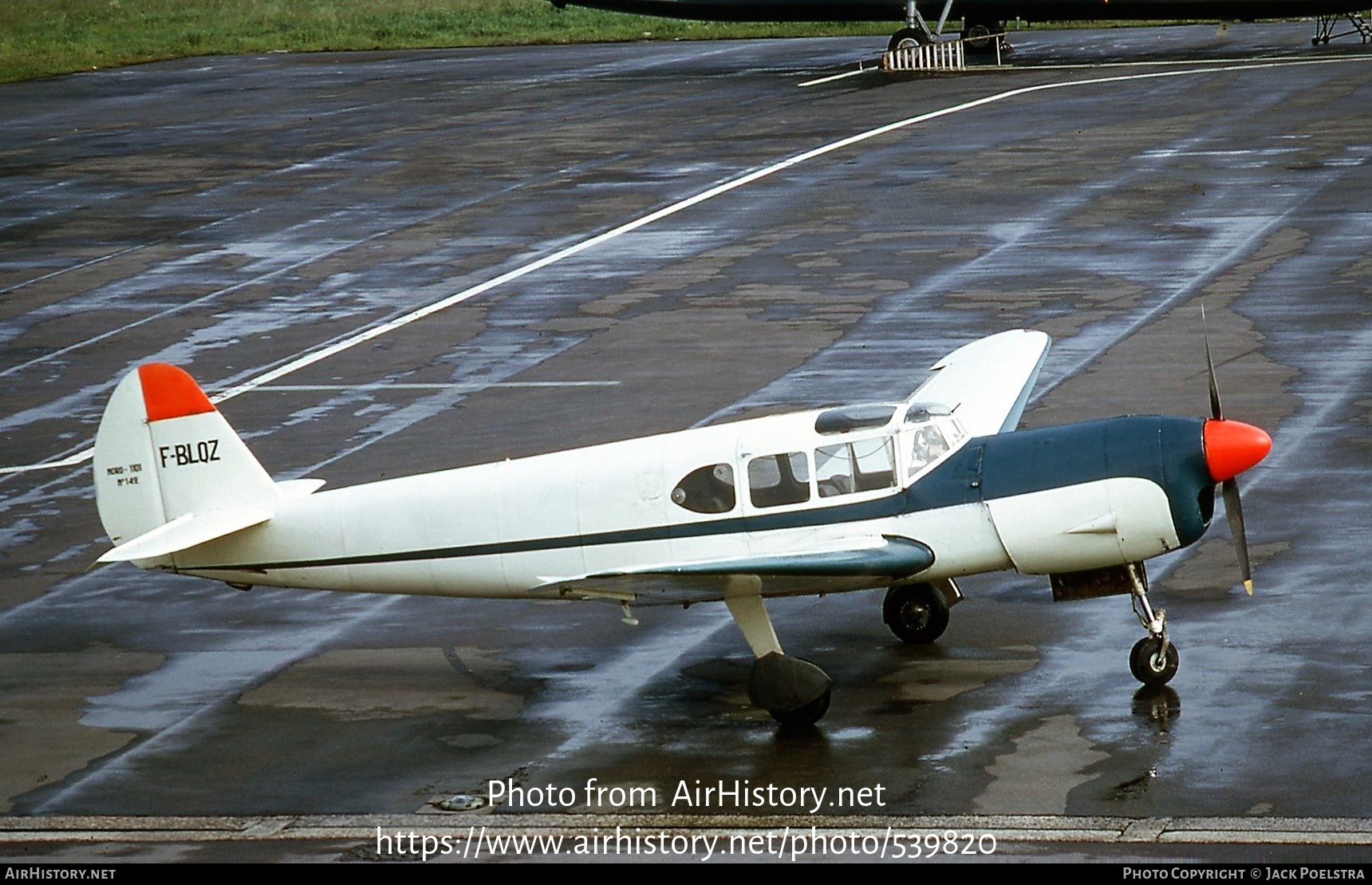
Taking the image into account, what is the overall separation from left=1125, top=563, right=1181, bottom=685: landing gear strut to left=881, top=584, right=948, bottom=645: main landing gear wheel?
1.84 metres

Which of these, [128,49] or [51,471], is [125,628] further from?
[128,49]

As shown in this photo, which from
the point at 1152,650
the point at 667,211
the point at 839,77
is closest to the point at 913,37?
the point at 839,77

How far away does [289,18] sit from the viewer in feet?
293

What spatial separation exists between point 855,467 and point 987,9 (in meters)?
45.6

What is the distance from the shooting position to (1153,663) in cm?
1514

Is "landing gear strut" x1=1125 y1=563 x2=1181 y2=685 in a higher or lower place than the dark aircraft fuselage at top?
lower

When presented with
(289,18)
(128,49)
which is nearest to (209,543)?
(128,49)

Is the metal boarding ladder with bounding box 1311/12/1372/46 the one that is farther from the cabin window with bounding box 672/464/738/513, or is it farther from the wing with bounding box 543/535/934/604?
the wing with bounding box 543/535/934/604

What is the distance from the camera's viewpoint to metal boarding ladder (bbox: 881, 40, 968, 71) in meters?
58.4

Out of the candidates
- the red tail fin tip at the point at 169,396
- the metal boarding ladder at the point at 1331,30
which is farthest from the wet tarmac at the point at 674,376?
the metal boarding ladder at the point at 1331,30

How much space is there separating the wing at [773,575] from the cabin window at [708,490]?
536 millimetres

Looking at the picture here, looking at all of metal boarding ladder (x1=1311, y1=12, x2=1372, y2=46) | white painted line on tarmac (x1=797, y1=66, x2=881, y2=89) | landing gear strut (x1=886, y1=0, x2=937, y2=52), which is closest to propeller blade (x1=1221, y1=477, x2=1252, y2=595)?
white painted line on tarmac (x1=797, y1=66, x2=881, y2=89)

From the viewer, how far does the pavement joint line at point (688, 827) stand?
12.5 m

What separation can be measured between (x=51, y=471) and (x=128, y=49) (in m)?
58.8
